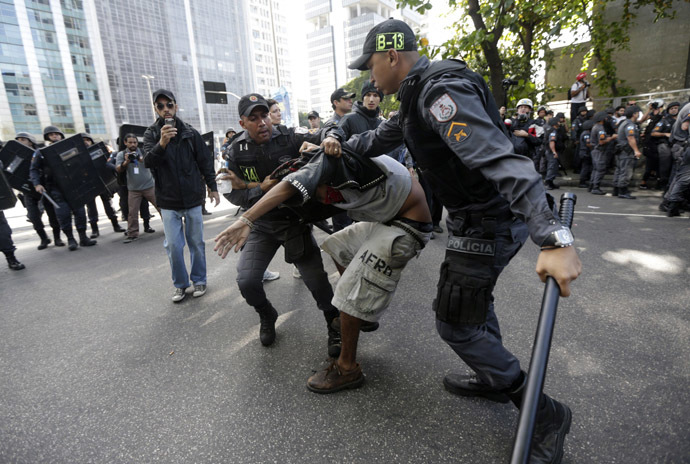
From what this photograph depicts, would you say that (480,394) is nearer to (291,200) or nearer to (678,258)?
(291,200)

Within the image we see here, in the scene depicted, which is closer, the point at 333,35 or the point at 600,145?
the point at 600,145

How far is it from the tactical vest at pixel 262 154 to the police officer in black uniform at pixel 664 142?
7642mm

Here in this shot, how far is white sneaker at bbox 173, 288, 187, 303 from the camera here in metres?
3.67

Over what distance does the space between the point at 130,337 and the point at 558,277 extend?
319 centimetres

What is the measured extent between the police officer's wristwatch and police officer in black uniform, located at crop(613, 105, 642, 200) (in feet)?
24.4

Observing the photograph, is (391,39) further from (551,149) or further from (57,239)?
(551,149)

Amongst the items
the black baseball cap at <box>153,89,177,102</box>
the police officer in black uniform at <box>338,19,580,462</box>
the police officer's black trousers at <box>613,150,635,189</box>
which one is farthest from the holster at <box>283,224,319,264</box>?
the police officer's black trousers at <box>613,150,635,189</box>

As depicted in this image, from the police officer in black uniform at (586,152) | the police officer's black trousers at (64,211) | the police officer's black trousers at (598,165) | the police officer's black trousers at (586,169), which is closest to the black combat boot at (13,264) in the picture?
the police officer's black trousers at (64,211)

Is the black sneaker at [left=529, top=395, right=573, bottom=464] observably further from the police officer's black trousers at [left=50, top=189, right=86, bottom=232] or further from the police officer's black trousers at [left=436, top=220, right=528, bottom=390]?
the police officer's black trousers at [left=50, top=189, right=86, bottom=232]

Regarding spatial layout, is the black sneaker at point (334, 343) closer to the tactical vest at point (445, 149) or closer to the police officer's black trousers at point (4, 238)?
the tactical vest at point (445, 149)

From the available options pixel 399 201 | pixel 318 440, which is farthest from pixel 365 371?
pixel 399 201

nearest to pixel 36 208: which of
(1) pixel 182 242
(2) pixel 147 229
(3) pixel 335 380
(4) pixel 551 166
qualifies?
(2) pixel 147 229

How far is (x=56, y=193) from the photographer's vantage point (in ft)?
19.9

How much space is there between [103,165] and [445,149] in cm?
750
